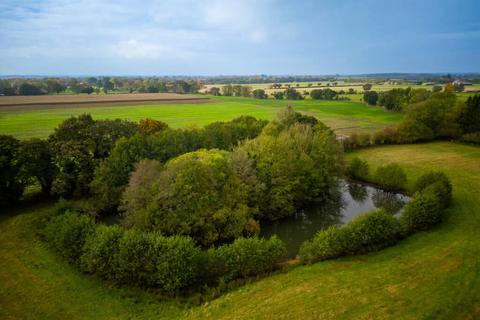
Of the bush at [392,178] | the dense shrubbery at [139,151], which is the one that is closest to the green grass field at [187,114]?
the dense shrubbery at [139,151]

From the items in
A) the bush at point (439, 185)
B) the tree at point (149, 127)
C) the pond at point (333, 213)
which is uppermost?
the tree at point (149, 127)

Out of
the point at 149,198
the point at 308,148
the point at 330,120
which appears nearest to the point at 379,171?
the point at 308,148

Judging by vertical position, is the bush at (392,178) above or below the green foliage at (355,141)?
below

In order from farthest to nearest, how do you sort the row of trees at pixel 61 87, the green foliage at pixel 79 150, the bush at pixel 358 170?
the row of trees at pixel 61 87 → the bush at pixel 358 170 → the green foliage at pixel 79 150

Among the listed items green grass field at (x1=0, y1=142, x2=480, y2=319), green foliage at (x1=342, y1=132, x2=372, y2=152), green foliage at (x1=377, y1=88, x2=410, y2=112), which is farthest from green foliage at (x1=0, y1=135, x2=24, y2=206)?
green foliage at (x1=377, y1=88, x2=410, y2=112)

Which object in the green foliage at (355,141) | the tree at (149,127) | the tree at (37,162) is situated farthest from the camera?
the green foliage at (355,141)

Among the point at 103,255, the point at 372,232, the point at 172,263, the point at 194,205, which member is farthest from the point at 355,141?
the point at 103,255

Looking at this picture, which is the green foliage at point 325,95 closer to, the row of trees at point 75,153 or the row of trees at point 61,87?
the row of trees at point 61,87

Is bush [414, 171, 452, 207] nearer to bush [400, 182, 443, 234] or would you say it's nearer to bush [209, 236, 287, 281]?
bush [400, 182, 443, 234]
